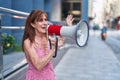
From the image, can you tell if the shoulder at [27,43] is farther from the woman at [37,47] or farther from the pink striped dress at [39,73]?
the pink striped dress at [39,73]

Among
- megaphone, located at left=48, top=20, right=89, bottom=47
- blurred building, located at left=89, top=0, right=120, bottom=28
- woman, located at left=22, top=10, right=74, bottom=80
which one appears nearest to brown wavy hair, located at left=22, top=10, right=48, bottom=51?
woman, located at left=22, top=10, right=74, bottom=80

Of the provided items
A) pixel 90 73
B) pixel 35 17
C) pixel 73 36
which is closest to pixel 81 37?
pixel 73 36

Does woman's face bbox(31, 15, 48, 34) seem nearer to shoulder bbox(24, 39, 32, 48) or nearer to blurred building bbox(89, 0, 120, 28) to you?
shoulder bbox(24, 39, 32, 48)

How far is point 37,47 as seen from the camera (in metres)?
3.12

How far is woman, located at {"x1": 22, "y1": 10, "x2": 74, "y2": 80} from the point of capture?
303 cm

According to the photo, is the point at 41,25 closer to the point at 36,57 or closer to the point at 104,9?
the point at 36,57

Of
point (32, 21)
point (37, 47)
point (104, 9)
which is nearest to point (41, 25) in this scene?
point (32, 21)

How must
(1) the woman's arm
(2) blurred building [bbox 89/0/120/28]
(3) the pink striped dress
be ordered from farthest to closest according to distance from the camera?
(2) blurred building [bbox 89/0/120/28], (3) the pink striped dress, (1) the woman's arm

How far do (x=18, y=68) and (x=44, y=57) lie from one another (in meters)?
4.50

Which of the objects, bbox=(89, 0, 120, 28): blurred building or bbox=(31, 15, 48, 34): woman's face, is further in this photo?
bbox=(89, 0, 120, 28): blurred building

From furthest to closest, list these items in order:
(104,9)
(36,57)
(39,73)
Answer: (104,9) → (39,73) → (36,57)

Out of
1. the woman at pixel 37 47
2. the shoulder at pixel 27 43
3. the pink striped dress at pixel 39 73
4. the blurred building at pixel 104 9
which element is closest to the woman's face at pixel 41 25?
the woman at pixel 37 47

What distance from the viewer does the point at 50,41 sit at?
3145 mm

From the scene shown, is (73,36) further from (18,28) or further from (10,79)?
(18,28)
